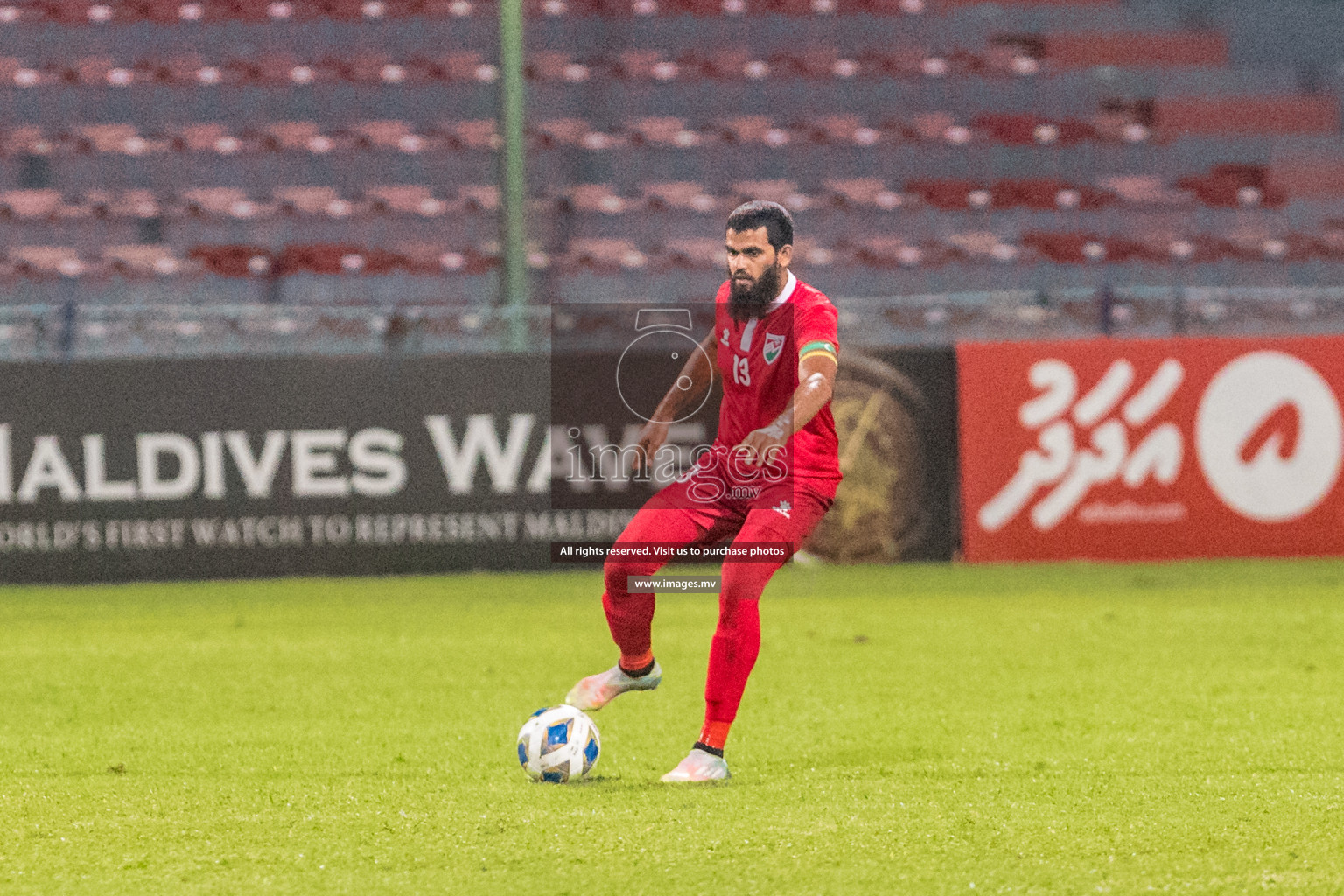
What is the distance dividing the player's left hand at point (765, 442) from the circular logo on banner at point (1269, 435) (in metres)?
6.90

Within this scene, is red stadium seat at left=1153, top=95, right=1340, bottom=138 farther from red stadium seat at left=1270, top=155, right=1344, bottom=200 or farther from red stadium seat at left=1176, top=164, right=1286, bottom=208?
red stadium seat at left=1176, top=164, right=1286, bottom=208

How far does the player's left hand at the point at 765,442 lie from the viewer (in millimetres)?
4723

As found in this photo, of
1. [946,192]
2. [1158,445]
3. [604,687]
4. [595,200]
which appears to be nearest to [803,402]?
[604,687]

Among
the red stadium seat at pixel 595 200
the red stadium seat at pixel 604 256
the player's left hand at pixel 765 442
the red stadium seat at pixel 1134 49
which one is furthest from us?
the red stadium seat at pixel 1134 49

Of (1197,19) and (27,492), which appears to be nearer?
(27,492)

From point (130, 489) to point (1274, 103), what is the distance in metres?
11.7

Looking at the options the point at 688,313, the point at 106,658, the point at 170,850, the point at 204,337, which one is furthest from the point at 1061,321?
the point at 170,850

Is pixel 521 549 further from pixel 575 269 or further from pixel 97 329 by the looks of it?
pixel 575 269

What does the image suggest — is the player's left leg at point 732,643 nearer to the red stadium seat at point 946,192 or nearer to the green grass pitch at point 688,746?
the green grass pitch at point 688,746

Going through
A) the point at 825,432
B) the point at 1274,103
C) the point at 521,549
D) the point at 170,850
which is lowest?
the point at 521,549

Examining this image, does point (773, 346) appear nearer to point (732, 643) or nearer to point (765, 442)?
point (765, 442)

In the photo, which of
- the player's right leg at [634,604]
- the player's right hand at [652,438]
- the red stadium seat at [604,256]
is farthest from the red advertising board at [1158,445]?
the player's right leg at [634,604]

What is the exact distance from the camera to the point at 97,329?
431 inches

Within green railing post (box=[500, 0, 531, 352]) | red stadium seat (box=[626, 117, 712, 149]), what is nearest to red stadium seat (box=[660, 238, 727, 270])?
red stadium seat (box=[626, 117, 712, 149])
